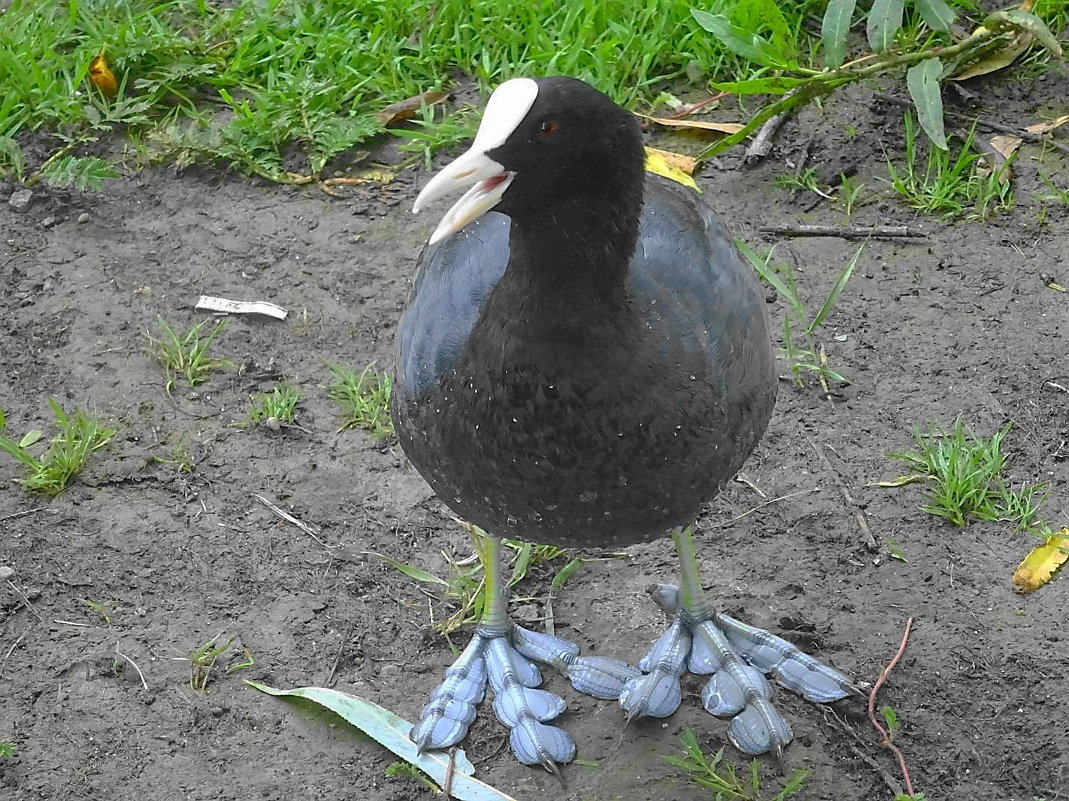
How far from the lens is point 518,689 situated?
3035 millimetres

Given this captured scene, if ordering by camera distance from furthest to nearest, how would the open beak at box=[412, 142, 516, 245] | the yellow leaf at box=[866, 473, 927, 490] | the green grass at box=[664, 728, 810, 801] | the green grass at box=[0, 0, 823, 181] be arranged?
the green grass at box=[0, 0, 823, 181]
the yellow leaf at box=[866, 473, 927, 490]
the green grass at box=[664, 728, 810, 801]
the open beak at box=[412, 142, 516, 245]

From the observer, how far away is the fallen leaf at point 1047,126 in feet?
14.0

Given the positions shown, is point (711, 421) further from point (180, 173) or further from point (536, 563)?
point (180, 173)

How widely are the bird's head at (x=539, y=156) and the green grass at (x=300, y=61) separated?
7.02 ft

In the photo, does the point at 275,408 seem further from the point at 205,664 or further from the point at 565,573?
the point at 565,573

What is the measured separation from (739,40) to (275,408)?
180 cm

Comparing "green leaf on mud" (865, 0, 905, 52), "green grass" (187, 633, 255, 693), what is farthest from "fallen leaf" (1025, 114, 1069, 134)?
"green grass" (187, 633, 255, 693)

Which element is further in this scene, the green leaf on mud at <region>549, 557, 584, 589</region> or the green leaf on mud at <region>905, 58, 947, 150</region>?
the green leaf on mud at <region>905, 58, 947, 150</region>

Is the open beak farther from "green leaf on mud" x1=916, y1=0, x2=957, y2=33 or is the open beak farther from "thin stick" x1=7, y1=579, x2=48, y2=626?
"green leaf on mud" x1=916, y1=0, x2=957, y2=33

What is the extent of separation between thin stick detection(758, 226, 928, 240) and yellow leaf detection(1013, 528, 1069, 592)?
1224 millimetres

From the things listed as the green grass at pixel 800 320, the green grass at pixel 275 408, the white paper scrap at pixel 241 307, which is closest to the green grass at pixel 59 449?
the green grass at pixel 275 408

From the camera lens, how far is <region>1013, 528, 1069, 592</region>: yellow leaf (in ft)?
10.3

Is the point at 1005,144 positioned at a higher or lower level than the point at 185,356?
higher

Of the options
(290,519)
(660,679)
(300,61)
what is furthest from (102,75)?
(660,679)
